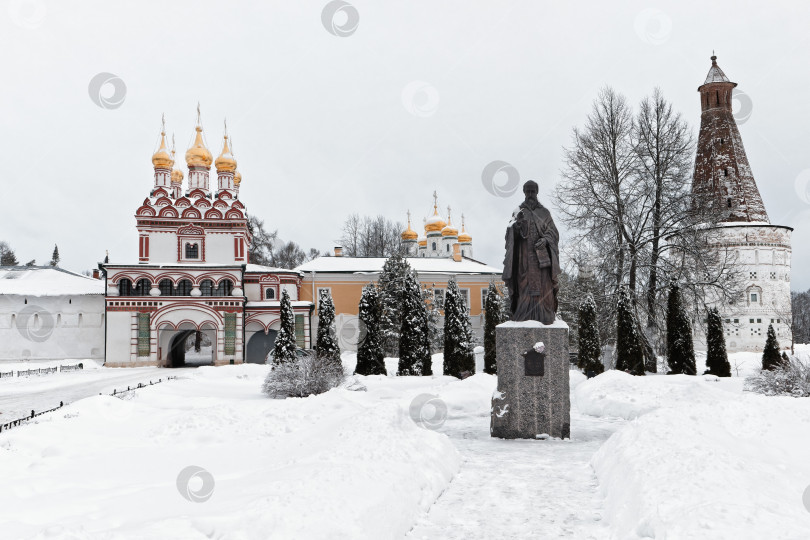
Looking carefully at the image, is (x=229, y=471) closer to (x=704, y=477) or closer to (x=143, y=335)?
(x=704, y=477)

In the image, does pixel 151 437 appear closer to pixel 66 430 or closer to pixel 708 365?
pixel 66 430

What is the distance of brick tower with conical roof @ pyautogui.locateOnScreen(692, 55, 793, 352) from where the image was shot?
30.8 metres

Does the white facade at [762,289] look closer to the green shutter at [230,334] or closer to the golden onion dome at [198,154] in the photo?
the green shutter at [230,334]

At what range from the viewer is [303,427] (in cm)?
947

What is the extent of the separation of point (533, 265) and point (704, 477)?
14.7ft

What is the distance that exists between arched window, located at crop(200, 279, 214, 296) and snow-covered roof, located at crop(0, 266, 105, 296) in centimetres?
567

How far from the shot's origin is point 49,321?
32.0m

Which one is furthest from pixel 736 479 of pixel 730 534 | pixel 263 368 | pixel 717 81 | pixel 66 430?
pixel 717 81

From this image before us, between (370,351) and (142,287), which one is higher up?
(142,287)

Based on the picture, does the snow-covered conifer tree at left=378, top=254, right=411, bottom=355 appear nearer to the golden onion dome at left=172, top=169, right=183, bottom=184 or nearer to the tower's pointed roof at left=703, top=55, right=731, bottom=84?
the golden onion dome at left=172, top=169, right=183, bottom=184

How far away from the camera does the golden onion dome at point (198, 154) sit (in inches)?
1399

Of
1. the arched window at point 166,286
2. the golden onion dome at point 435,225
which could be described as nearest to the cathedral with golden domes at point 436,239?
the golden onion dome at point 435,225

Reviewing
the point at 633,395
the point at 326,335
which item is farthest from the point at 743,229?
the point at 633,395

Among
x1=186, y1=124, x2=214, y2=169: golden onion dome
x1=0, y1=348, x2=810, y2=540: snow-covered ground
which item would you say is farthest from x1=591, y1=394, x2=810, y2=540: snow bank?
x1=186, y1=124, x2=214, y2=169: golden onion dome
